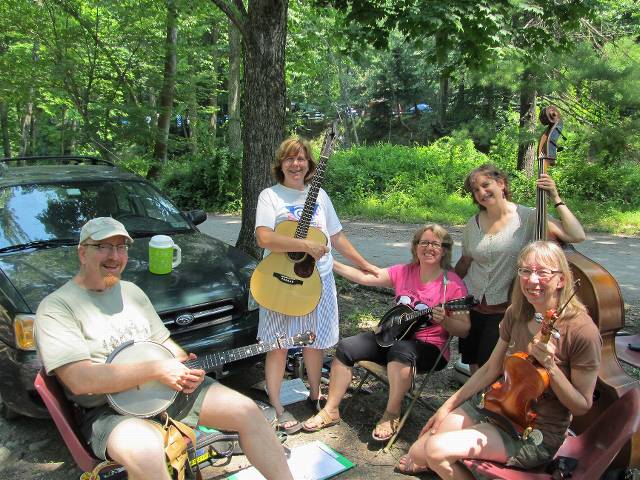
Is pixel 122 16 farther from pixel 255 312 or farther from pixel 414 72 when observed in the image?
pixel 414 72

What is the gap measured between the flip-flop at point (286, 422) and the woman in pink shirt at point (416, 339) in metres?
0.06

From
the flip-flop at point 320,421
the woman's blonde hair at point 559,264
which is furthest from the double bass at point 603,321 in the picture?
the flip-flop at point 320,421

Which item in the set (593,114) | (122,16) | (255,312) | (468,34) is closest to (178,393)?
(255,312)

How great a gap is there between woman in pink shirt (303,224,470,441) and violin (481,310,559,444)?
0.76 m

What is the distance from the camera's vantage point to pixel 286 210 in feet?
11.5

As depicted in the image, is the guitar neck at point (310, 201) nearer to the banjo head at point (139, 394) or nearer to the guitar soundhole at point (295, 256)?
the guitar soundhole at point (295, 256)

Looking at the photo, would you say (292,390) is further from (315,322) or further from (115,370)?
(115,370)

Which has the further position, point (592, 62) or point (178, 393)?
point (592, 62)

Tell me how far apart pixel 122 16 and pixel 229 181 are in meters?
4.48

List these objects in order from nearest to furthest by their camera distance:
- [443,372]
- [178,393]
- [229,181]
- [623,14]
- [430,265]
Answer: [178,393] < [430,265] < [443,372] < [229,181] < [623,14]

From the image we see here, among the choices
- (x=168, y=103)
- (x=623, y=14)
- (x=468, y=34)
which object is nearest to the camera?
(x=468, y=34)

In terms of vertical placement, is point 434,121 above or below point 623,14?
below

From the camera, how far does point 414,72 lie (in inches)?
1089

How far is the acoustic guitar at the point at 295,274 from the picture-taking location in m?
3.43
